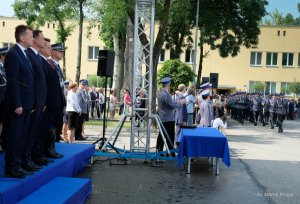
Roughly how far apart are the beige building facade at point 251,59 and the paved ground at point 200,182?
43.8 metres

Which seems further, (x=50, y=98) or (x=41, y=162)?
(x=50, y=98)

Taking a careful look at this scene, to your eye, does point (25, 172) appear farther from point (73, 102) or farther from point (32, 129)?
point (73, 102)

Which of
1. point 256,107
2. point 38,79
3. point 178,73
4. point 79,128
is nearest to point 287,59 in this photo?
point 256,107

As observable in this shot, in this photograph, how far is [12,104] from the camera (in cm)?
636

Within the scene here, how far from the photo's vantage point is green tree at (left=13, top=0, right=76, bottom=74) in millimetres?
28266

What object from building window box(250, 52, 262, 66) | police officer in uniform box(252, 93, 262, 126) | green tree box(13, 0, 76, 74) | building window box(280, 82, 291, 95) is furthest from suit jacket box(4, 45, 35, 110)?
building window box(250, 52, 262, 66)

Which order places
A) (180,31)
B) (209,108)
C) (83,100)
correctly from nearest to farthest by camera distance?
1. (209,108)
2. (83,100)
3. (180,31)

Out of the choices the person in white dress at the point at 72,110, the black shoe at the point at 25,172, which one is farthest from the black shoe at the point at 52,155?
the person in white dress at the point at 72,110

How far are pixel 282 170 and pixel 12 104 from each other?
24.3 ft

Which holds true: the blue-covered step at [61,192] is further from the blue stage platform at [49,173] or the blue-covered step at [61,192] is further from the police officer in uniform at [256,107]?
the police officer in uniform at [256,107]

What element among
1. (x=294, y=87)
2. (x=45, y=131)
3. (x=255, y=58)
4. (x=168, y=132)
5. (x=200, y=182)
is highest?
(x=255, y=58)

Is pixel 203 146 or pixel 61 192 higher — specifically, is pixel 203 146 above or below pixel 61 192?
above

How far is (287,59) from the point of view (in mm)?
58031

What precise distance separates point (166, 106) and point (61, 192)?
20.1 ft
